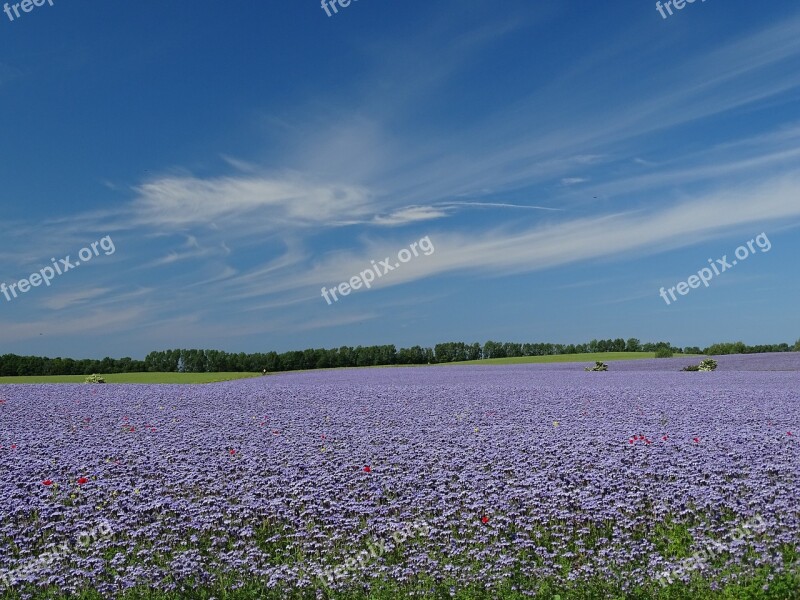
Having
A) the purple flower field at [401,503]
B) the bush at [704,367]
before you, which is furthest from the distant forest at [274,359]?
the purple flower field at [401,503]

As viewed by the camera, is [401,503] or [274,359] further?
[274,359]

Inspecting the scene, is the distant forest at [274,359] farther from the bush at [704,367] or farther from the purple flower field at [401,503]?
the purple flower field at [401,503]

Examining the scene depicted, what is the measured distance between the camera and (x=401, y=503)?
7172 millimetres

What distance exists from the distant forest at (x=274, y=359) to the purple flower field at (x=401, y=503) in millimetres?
38578

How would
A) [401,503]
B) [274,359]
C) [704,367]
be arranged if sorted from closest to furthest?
1. [401,503]
2. [704,367]
3. [274,359]

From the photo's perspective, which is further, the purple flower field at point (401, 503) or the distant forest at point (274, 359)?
the distant forest at point (274, 359)

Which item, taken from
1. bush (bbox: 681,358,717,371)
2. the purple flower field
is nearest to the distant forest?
bush (bbox: 681,358,717,371)

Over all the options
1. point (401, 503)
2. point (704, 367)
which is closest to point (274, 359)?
point (704, 367)

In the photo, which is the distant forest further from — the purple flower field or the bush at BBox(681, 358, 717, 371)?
the purple flower field

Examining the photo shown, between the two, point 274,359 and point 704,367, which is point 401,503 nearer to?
point 704,367

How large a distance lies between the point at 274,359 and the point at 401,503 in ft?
148

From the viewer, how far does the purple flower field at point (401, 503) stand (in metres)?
5.86

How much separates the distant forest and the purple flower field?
38.6 meters

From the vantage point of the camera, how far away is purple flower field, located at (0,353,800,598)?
19.2 feet
